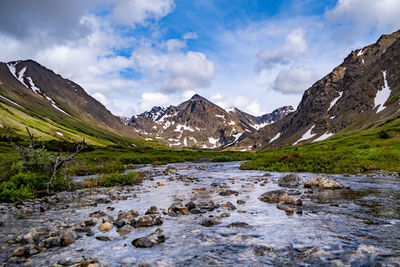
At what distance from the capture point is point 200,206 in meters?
16.9

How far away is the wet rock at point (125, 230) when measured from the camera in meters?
11.6

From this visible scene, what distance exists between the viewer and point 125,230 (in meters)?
11.8

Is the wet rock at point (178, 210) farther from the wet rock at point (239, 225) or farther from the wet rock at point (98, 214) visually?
the wet rock at point (98, 214)

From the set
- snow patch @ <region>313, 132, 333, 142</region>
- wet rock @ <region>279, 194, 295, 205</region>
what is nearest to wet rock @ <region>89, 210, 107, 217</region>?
wet rock @ <region>279, 194, 295, 205</region>

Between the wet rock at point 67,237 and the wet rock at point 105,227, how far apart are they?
1397 millimetres

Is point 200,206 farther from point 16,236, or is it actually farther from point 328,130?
point 328,130

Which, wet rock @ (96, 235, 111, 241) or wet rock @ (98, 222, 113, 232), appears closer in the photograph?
wet rock @ (96, 235, 111, 241)

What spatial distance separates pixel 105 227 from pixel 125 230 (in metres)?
1.15

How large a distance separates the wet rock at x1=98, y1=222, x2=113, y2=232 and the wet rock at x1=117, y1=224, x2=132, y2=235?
0.59 m

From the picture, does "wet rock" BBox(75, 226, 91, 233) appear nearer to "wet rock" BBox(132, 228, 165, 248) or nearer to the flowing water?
the flowing water

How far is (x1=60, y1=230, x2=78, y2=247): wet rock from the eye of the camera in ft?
33.3

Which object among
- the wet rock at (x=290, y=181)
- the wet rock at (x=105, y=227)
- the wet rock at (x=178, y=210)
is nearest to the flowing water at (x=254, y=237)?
the wet rock at (x=105, y=227)

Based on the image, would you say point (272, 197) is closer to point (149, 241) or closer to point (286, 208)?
point (286, 208)

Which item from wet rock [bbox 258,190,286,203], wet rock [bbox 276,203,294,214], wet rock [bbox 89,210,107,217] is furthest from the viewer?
wet rock [bbox 258,190,286,203]
